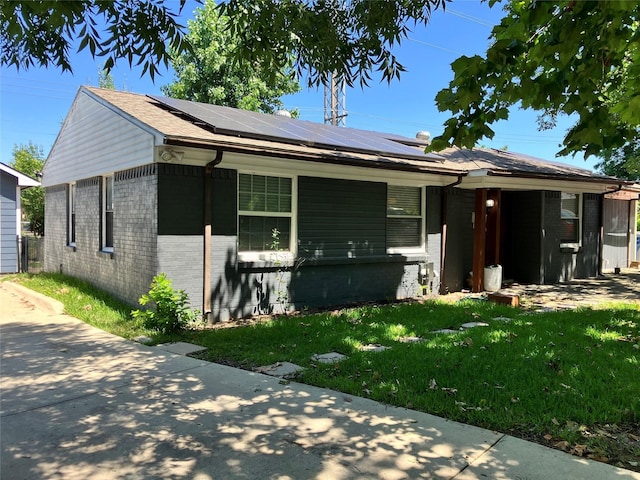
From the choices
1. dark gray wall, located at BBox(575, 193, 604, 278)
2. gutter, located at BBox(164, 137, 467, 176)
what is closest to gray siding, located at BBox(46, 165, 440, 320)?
gutter, located at BBox(164, 137, 467, 176)

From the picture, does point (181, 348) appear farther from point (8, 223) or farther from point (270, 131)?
point (8, 223)

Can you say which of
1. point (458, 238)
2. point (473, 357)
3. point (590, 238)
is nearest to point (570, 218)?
point (590, 238)

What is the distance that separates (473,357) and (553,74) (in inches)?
127

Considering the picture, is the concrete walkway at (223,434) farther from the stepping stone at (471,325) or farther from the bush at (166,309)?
the stepping stone at (471,325)

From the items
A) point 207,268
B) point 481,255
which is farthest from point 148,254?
point 481,255

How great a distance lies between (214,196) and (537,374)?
17.5 ft

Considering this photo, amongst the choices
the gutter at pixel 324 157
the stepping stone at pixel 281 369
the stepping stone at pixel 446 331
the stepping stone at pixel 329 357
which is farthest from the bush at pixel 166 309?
the stepping stone at pixel 446 331

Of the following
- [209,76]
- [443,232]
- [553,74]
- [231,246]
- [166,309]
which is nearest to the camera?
[553,74]

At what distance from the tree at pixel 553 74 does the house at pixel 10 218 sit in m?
14.9

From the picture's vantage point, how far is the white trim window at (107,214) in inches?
394

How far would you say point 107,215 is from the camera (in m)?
10.1

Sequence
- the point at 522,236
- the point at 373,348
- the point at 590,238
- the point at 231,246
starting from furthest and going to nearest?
the point at 590,238 → the point at 522,236 → the point at 231,246 → the point at 373,348

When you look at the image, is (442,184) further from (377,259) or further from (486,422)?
(486,422)

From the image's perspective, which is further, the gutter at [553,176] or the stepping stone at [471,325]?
the gutter at [553,176]
